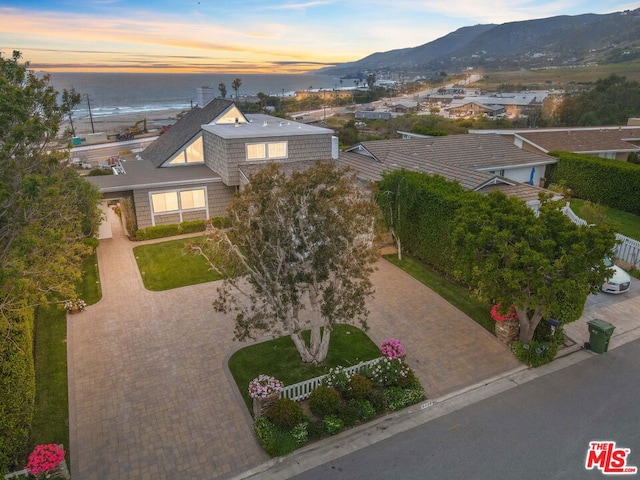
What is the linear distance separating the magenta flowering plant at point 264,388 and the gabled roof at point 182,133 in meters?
20.8

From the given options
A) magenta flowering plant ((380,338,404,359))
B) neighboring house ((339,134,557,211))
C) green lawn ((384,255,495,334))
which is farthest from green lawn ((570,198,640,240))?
magenta flowering plant ((380,338,404,359))

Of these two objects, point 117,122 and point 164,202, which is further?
point 117,122

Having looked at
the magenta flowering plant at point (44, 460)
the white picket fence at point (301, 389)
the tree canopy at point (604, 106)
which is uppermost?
the tree canopy at point (604, 106)

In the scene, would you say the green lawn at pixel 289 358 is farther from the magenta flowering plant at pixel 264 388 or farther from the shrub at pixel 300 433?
the shrub at pixel 300 433

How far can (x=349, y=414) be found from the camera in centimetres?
1123

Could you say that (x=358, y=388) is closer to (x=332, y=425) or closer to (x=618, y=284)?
(x=332, y=425)

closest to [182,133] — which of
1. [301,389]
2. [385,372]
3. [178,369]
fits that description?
[178,369]

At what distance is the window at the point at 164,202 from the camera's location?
81.4ft

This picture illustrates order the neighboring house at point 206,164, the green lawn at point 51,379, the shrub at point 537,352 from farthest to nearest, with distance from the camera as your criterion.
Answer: the neighboring house at point 206,164 < the shrub at point 537,352 < the green lawn at point 51,379

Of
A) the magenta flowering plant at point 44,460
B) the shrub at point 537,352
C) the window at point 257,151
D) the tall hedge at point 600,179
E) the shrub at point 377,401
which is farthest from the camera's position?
the tall hedge at point 600,179

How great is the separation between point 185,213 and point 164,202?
1382mm

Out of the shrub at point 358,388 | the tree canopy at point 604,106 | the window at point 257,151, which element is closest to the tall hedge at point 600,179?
the window at point 257,151

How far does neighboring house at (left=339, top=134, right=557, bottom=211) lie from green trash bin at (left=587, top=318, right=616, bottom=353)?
989 cm

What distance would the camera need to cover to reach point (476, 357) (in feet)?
46.7
